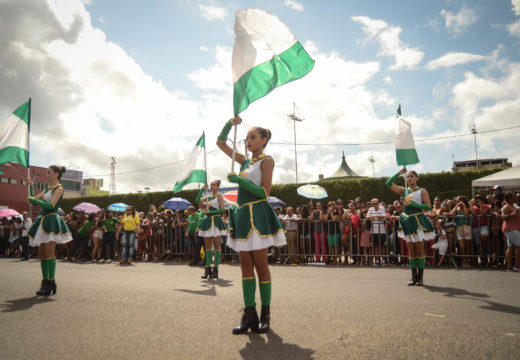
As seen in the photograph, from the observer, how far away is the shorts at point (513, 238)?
8.78 meters

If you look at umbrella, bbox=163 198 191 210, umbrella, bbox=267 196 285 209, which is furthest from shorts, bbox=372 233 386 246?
umbrella, bbox=163 198 191 210

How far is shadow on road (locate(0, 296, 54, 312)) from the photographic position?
4.93m

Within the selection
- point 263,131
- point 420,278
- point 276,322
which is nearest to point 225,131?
point 263,131

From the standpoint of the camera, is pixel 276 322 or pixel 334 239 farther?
pixel 334 239

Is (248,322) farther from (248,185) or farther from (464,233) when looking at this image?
(464,233)

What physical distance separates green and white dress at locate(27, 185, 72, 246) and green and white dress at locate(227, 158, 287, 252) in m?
3.69

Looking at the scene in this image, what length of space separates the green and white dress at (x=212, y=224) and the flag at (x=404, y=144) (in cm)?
409

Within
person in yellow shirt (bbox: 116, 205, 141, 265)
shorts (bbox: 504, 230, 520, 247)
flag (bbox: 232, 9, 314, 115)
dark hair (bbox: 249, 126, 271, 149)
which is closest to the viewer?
dark hair (bbox: 249, 126, 271, 149)

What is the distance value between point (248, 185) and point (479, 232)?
9.25 metres

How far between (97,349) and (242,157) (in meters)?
2.52

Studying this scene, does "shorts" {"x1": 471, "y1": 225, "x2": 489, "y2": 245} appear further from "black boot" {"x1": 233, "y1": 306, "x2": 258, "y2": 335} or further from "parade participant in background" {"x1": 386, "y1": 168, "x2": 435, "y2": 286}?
"black boot" {"x1": 233, "y1": 306, "x2": 258, "y2": 335}

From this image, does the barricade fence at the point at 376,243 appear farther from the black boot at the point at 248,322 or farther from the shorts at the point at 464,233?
the black boot at the point at 248,322

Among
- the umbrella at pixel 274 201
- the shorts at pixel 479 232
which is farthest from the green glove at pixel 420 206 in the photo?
the umbrella at pixel 274 201

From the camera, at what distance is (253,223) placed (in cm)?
371
